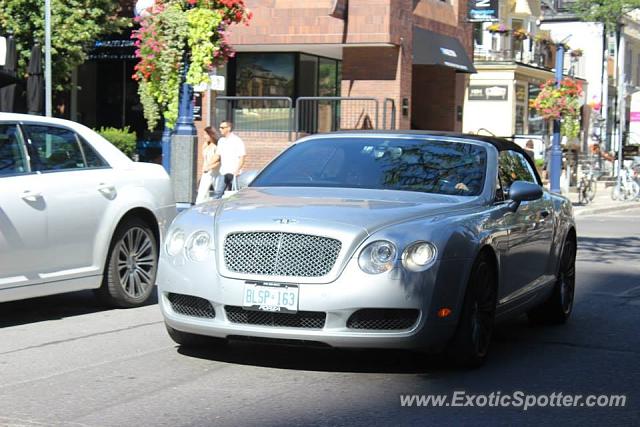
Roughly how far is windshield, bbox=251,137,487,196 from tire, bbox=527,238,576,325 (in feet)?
5.55

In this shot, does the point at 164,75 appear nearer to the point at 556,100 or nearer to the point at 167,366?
the point at 167,366

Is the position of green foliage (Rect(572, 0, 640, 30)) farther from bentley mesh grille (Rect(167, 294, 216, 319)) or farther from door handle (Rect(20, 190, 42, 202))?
bentley mesh grille (Rect(167, 294, 216, 319))

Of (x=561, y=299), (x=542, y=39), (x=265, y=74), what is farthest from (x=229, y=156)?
(x=542, y=39)

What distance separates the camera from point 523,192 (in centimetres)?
797

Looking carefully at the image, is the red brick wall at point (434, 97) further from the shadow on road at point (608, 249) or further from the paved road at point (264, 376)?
the paved road at point (264, 376)

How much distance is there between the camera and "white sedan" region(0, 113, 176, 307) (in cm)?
851

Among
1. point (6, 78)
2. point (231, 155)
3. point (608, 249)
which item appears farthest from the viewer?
point (231, 155)

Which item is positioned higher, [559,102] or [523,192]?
[559,102]

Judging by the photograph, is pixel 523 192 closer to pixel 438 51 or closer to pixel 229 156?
pixel 229 156

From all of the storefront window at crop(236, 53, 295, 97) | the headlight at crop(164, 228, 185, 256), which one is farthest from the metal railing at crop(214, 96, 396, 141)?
the headlight at crop(164, 228, 185, 256)

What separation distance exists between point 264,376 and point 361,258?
96cm

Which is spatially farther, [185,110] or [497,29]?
[497,29]

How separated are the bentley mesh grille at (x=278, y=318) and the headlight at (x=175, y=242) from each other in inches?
22.4

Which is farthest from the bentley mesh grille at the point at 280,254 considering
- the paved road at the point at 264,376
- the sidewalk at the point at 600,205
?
the sidewalk at the point at 600,205
